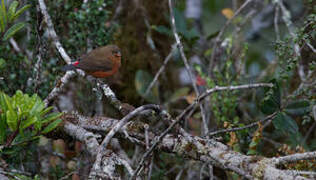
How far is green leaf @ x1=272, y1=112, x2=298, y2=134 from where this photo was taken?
2818mm

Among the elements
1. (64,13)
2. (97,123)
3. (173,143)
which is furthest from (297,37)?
(64,13)

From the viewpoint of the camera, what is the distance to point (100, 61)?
340 centimetres

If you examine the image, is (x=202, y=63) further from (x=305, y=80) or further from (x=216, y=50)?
(x=305, y=80)

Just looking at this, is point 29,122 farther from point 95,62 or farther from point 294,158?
point 95,62

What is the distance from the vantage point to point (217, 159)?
1.86 m

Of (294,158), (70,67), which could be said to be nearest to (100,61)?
(70,67)

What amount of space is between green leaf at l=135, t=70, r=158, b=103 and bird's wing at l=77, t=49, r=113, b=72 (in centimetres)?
64

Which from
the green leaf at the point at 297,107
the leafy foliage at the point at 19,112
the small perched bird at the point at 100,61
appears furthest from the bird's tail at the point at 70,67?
the green leaf at the point at 297,107

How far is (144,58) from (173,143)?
2.63 meters

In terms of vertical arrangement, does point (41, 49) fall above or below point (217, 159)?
above

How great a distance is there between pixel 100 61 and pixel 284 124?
4.89 feet

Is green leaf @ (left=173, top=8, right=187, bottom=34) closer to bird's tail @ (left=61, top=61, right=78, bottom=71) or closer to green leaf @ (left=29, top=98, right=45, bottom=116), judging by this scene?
bird's tail @ (left=61, top=61, right=78, bottom=71)

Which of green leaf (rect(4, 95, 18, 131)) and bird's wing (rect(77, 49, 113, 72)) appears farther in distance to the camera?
bird's wing (rect(77, 49, 113, 72))

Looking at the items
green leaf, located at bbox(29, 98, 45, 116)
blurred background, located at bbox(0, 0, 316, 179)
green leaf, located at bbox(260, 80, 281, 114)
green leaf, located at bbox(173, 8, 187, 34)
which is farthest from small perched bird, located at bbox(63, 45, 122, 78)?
green leaf, located at bbox(260, 80, 281, 114)
